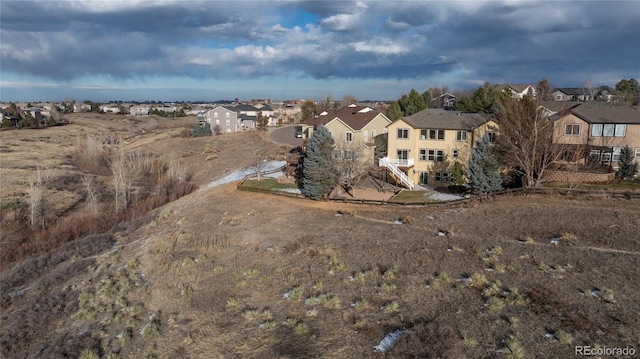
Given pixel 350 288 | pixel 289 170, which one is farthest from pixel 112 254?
pixel 289 170

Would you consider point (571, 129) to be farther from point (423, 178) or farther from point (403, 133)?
point (403, 133)

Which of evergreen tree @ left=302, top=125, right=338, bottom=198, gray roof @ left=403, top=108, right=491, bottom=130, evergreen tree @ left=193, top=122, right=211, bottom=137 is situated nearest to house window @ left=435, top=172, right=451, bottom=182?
gray roof @ left=403, top=108, right=491, bottom=130

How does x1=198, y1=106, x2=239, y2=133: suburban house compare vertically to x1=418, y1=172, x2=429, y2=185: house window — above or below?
above

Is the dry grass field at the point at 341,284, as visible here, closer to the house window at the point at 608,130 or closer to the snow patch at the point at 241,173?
the house window at the point at 608,130

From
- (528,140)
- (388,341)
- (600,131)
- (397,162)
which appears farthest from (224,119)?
(388,341)

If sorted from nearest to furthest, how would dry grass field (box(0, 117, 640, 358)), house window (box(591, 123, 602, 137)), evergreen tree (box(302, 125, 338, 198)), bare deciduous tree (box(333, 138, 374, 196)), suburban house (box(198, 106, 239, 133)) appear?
dry grass field (box(0, 117, 640, 358)) < evergreen tree (box(302, 125, 338, 198)) < house window (box(591, 123, 602, 137)) < bare deciduous tree (box(333, 138, 374, 196)) < suburban house (box(198, 106, 239, 133))
